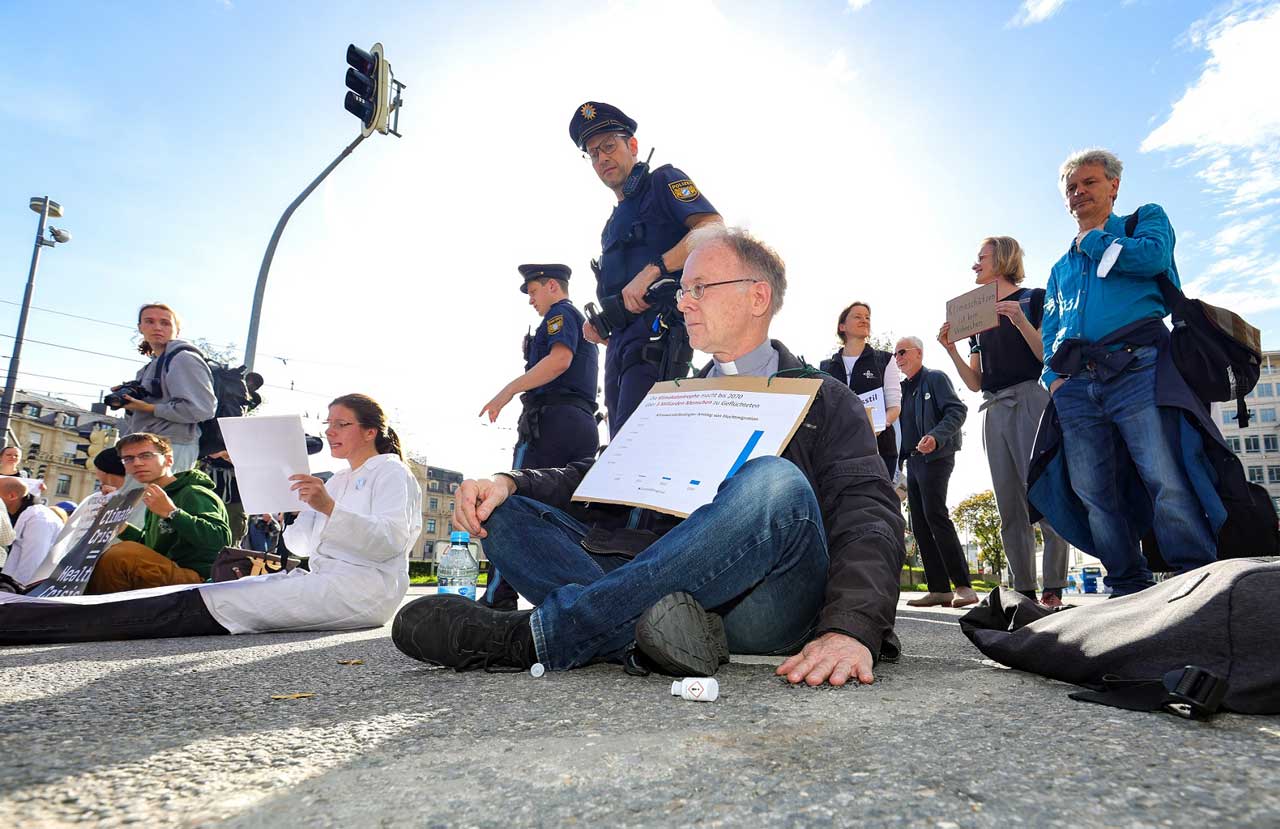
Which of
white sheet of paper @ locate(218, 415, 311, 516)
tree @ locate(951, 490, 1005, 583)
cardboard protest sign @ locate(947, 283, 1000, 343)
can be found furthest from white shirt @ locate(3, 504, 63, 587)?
tree @ locate(951, 490, 1005, 583)

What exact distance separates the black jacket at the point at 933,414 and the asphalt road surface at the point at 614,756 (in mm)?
3765

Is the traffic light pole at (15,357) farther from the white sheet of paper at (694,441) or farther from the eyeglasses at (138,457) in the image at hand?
the white sheet of paper at (694,441)

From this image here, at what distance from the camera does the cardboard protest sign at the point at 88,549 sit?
379 centimetres

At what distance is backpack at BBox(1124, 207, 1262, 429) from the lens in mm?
2873

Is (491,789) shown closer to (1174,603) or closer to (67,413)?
(1174,603)

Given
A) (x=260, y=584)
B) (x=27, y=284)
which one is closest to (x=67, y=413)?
(x=27, y=284)

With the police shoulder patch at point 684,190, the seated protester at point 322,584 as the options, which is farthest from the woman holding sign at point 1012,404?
the seated protester at point 322,584

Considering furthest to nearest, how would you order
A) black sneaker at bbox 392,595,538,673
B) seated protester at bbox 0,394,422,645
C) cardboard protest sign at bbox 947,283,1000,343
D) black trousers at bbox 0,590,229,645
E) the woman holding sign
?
the woman holding sign → cardboard protest sign at bbox 947,283,1000,343 → seated protester at bbox 0,394,422,645 → black trousers at bbox 0,590,229,645 → black sneaker at bbox 392,595,538,673

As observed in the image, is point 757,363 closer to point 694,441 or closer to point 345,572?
point 694,441

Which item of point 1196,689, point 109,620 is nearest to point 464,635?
point 1196,689

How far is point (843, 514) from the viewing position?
1.94m

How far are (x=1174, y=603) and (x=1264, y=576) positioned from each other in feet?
0.50

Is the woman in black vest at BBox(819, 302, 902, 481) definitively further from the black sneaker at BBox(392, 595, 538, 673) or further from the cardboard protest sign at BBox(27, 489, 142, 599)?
the cardboard protest sign at BBox(27, 489, 142, 599)

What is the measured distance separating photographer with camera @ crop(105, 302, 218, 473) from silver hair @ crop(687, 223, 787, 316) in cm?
395
